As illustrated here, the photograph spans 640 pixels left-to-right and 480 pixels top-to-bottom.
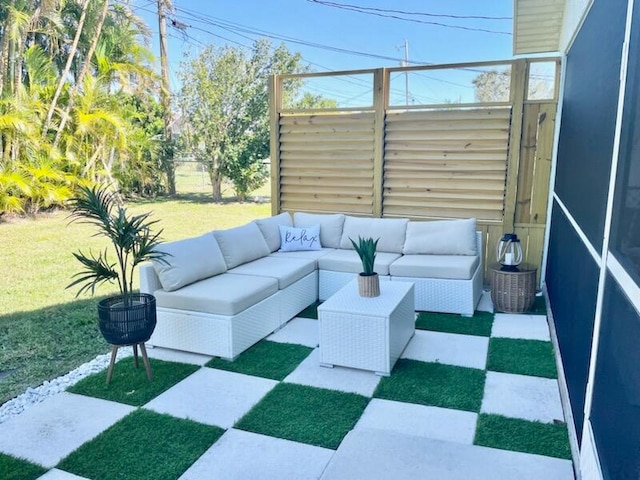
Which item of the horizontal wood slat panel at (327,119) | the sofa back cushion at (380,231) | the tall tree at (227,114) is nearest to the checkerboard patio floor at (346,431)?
the sofa back cushion at (380,231)

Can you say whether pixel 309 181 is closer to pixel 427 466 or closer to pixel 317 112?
pixel 317 112

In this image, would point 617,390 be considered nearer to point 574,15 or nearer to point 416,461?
point 416,461

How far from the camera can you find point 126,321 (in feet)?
9.23

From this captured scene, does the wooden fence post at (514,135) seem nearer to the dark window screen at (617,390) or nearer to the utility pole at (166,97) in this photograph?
the dark window screen at (617,390)

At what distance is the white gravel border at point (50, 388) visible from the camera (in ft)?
8.66

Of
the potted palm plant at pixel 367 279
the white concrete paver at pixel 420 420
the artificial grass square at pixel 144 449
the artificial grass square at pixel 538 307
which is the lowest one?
the artificial grass square at pixel 144 449

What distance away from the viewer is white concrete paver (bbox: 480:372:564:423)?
2.53 meters

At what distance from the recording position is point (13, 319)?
4059mm

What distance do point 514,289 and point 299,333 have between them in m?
1.99

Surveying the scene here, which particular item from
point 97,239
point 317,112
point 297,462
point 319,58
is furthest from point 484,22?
point 297,462

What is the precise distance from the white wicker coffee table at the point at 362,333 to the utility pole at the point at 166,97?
1004cm

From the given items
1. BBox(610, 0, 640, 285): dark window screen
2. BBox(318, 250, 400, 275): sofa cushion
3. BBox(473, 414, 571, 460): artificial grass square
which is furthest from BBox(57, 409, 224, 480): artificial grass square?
BBox(318, 250, 400, 275): sofa cushion

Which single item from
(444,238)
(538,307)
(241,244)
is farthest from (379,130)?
(538,307)

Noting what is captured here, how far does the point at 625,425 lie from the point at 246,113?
35.7 ft
